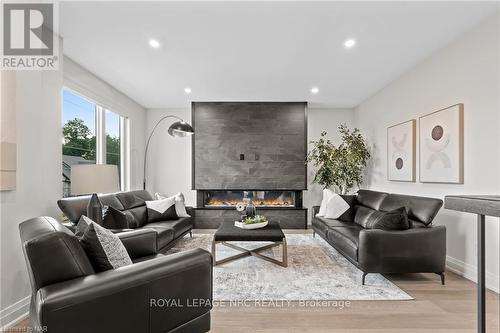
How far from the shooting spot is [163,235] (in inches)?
126

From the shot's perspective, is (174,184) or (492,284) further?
(174,184)

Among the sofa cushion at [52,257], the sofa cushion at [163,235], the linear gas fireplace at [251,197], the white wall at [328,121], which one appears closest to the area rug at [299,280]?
the sofa cushion at [163,235]

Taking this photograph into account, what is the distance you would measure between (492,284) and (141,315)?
3.15m

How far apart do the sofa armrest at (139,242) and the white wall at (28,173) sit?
83cm

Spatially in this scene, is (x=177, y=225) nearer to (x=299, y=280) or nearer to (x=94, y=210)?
(x=94, y=210)

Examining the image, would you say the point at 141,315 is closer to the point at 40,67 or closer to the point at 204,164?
the point at 40,67

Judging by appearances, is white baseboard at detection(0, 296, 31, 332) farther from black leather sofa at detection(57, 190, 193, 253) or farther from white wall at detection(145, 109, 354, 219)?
white wall at detection(145, 109, 354, 219)

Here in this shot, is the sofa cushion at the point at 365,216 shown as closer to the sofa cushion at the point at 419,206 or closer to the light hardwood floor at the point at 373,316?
the sofa cushion at the point at 419,206

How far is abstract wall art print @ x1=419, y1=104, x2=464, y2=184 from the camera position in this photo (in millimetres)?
2820

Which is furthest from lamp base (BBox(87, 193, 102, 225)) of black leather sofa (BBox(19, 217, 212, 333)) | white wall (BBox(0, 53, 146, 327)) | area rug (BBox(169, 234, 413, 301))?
area rug (BBox(169, 234, 413, 301))

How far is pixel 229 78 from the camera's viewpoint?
4.01 meters

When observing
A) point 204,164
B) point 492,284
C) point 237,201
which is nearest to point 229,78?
point 204,164

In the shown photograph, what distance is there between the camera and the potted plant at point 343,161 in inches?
198

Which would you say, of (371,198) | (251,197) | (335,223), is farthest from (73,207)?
(371,198)
